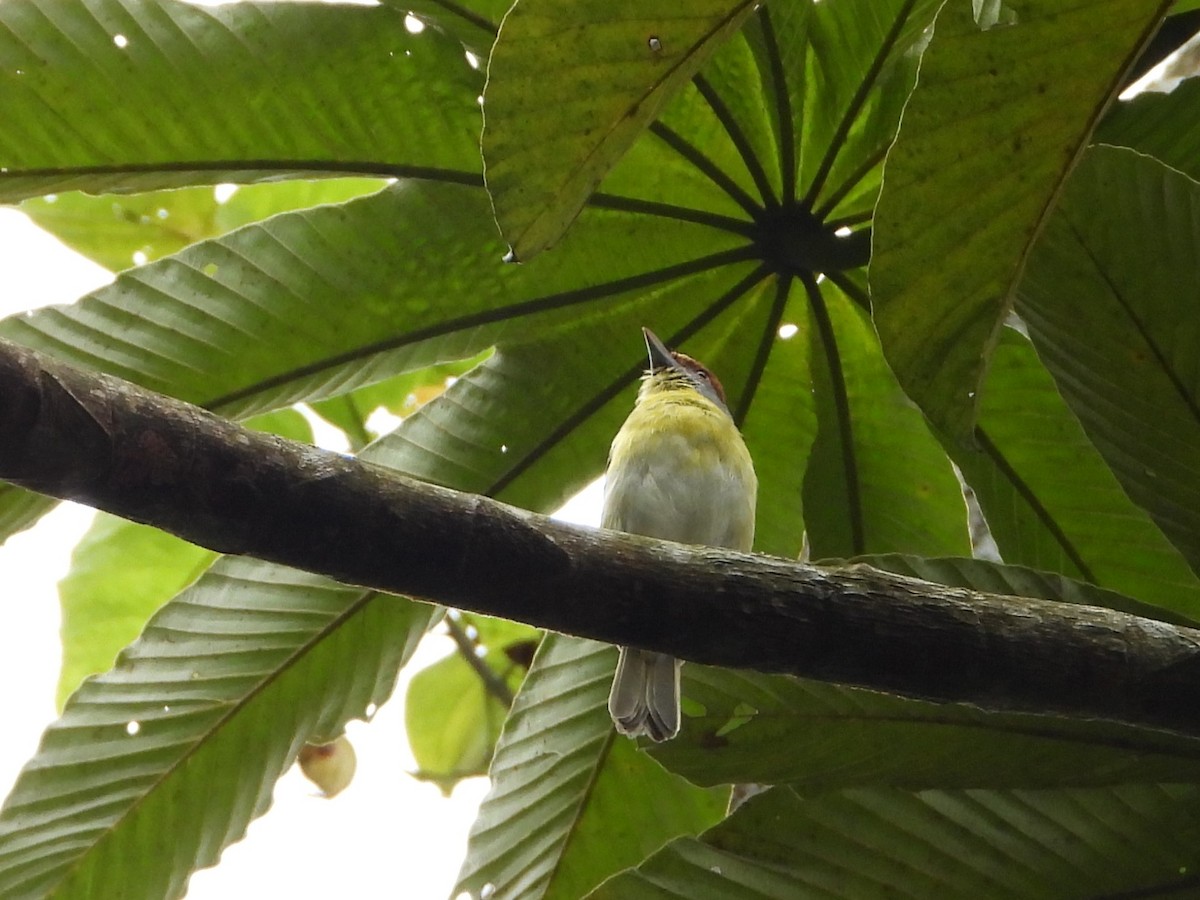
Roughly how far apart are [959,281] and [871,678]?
45cm

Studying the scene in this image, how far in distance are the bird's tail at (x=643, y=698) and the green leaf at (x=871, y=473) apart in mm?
372

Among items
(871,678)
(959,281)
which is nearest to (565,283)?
(959,281)

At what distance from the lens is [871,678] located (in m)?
1.45

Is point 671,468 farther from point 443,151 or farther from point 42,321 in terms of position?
point 42,321

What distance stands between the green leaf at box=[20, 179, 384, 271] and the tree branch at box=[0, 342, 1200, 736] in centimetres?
196

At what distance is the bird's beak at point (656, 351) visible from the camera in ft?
8.05

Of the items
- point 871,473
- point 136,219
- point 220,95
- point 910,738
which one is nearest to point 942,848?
point 910,738

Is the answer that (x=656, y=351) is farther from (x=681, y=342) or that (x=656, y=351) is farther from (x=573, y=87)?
(x=573, y=87)

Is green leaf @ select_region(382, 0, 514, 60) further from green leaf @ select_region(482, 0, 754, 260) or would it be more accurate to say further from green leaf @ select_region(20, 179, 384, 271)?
green leaf @ select_region(20, 179, 384, 271)

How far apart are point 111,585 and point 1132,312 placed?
2.24 metres

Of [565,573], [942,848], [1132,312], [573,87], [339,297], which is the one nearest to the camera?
[565,573]

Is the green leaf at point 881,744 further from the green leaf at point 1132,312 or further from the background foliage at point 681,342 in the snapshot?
the green leaf at point 1132,312

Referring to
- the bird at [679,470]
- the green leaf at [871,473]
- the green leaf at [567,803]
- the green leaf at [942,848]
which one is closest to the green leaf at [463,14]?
the bird at [679,470]

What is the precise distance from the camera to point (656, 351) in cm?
249
